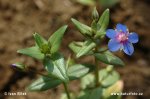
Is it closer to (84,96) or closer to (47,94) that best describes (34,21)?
(47,94)

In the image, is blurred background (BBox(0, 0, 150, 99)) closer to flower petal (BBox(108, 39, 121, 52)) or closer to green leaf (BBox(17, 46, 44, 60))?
green leaf (BBox(17, 46, 44, 60))

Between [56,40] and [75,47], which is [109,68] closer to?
[75,47]

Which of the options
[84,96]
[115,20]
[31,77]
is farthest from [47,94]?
[115,20]

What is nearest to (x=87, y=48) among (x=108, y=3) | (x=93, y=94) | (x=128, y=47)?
(x=128, y=47)

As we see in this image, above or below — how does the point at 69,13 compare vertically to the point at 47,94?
above

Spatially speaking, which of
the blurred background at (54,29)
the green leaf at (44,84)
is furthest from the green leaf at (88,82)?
the green leaf at (44,84)

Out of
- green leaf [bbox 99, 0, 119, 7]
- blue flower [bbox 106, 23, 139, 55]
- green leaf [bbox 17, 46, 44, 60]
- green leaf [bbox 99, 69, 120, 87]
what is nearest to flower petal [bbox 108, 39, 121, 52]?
blue flower [bbox 106, 23, 139, 55]
